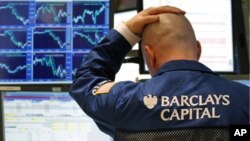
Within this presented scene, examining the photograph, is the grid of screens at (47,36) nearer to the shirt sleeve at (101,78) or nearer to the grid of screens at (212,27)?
the grid of screens at (212,27)

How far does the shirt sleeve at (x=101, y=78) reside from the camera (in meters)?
1.22

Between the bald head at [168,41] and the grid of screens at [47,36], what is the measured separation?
1.39 ft

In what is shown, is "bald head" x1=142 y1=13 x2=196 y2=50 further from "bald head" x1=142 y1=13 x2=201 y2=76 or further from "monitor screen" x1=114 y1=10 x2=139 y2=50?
"monitor screen" x1=114 y1=10 x2=139 y2=50

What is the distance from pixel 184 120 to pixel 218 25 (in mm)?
616

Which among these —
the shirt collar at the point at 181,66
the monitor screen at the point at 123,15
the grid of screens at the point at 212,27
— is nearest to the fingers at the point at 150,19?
the shirt collar at the point at 181,66

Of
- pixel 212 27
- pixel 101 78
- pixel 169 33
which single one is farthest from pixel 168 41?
pixel 212 27

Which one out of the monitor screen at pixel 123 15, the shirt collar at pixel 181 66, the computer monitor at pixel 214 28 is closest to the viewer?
the shirt collar at pixel 181 66

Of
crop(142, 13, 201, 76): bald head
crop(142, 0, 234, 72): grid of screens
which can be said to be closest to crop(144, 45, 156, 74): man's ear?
crop(142, 13, 201, 76): bald head

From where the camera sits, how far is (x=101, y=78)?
1321 millimetres

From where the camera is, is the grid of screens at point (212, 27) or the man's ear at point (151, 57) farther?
the grid of screens at point (212, 27)

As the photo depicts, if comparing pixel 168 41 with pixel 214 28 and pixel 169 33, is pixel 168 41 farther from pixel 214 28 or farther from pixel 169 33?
pixel 214 28

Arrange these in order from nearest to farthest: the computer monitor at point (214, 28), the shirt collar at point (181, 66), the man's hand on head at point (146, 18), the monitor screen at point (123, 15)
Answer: the shirt collar at point (181, 66), the man's hand on head at point (146, 18), the computer monitor at point (214, 28), the monitor screen at point (123, 15)

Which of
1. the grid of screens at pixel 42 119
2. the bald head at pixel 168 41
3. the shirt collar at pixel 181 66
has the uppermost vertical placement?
the bald head at pixel 168 41

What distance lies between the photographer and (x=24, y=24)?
1.70 m
